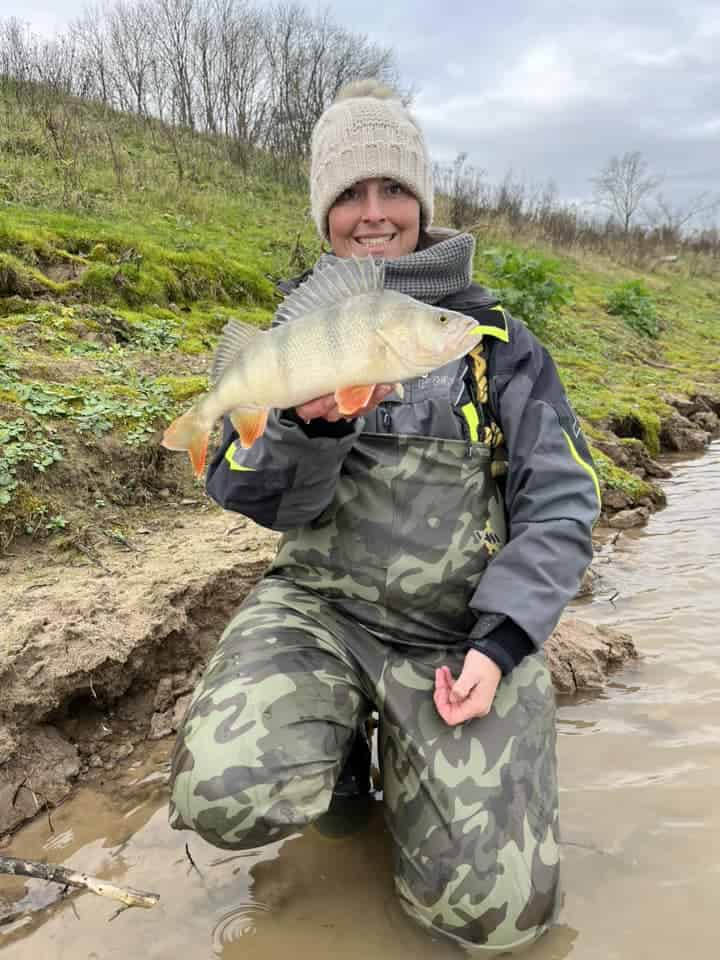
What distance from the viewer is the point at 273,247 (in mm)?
12086

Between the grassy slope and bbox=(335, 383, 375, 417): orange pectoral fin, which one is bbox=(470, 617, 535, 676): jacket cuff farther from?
the grassy slope

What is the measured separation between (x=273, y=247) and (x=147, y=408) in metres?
8.27

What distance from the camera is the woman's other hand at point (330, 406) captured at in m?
2.00

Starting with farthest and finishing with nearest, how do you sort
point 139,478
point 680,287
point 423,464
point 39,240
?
point 680,287
point 39,240
point 139,478
point 423,464

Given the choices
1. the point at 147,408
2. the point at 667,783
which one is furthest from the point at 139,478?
the point at 667,783

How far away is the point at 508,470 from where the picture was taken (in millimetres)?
2459

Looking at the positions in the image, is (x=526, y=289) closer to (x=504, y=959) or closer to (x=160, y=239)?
(x=160, y=239)

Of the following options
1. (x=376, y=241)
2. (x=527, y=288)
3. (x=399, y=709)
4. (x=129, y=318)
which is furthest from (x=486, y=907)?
(x=527, y=288)

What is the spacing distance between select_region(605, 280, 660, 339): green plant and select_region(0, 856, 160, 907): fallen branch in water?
1520cm

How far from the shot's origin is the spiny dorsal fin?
2.13 metres

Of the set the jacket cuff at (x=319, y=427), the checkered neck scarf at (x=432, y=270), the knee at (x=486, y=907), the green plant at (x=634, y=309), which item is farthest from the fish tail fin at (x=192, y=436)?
the green plant at (x=634, y=309)

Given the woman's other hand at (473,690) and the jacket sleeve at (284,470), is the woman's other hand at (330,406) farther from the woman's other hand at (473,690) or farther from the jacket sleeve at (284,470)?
the woman's other hand at (473,690)

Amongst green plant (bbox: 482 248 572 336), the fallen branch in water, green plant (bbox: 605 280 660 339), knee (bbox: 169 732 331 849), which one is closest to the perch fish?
knee (bbox: 169 732 331 849)

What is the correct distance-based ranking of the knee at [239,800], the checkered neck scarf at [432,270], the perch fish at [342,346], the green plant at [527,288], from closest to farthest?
the perch fish at [342,346] < the knee at [239,800] < the checkered neck scarf at [432,270] < the green plant at [527,288]
